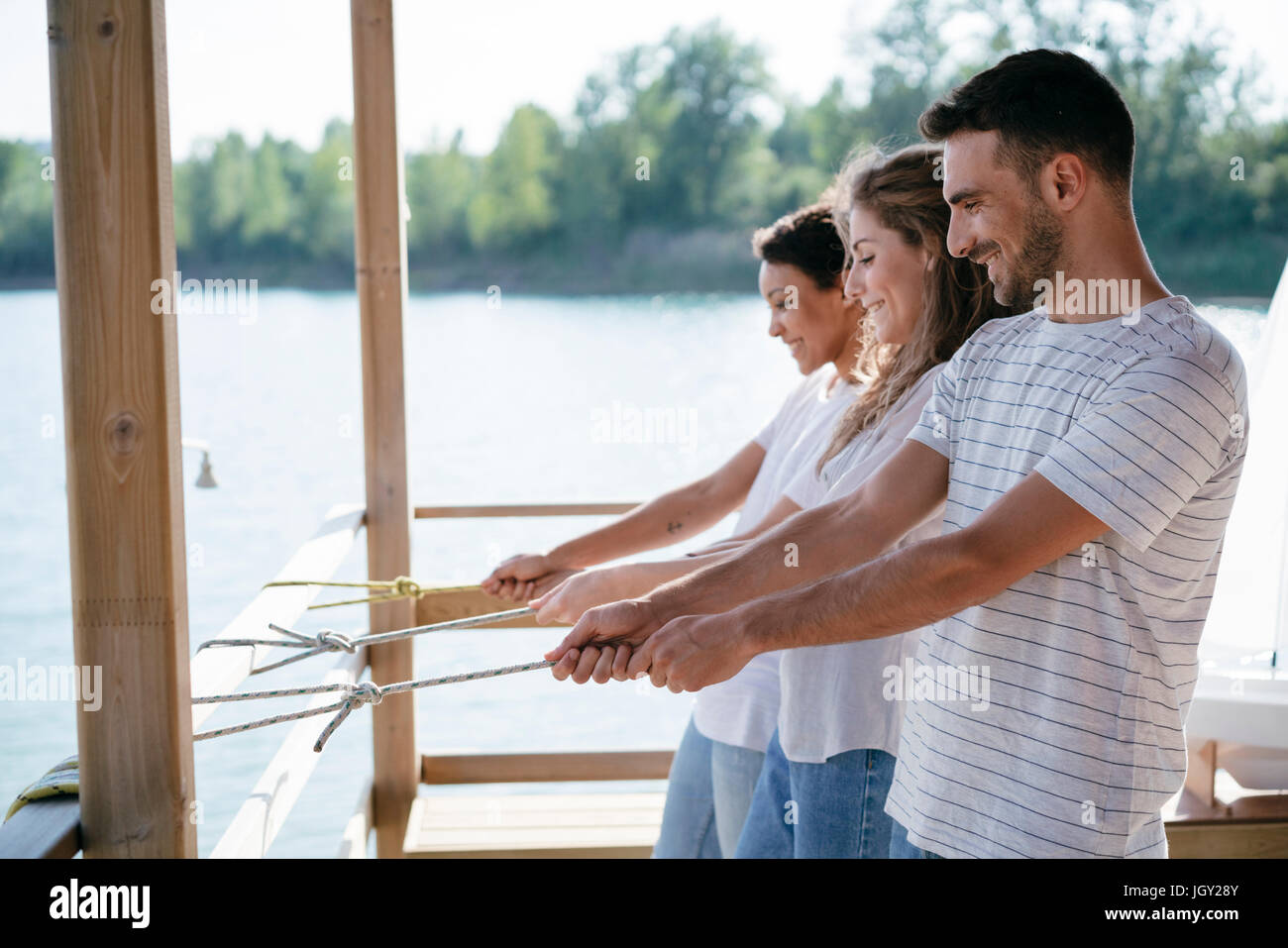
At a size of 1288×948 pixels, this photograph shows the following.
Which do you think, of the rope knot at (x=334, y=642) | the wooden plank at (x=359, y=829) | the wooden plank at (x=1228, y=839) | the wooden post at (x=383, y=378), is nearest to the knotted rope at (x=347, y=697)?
the rope knot at (x=334, y=642)

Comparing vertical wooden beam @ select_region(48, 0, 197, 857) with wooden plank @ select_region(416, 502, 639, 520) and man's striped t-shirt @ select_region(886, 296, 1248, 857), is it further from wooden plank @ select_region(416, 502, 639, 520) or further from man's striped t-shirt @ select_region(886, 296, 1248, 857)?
wooden plank @ select_region(416, 502, 639, 520)

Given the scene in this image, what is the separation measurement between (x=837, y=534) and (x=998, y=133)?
0.58 metres

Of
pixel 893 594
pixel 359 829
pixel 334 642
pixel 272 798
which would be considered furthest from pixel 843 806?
pixel 359 829

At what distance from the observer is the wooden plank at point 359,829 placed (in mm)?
2961

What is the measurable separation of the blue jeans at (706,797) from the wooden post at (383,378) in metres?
1.07

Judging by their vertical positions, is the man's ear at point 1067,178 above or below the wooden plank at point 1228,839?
above

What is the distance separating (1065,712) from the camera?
55.8 inches

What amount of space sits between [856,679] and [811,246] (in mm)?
849

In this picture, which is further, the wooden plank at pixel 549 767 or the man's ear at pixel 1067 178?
the wooden plank at pixel 549 767

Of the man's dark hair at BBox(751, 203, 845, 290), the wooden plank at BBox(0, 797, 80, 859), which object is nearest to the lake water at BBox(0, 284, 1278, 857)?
the wooden plank at BBox(0, 797, 80, 859)

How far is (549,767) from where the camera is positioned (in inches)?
134

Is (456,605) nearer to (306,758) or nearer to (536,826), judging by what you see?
(536,826)

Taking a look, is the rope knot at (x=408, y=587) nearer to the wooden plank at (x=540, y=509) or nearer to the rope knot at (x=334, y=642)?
the rope knot at (x=334, y=642)

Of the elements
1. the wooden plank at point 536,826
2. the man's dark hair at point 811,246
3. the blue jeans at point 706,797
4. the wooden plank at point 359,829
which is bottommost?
the wooden plank at point 536,826
